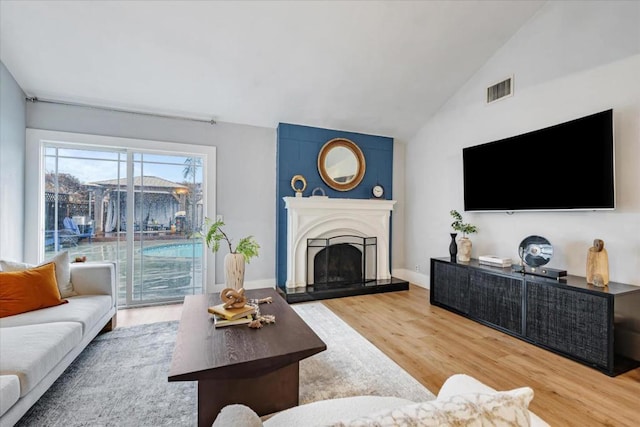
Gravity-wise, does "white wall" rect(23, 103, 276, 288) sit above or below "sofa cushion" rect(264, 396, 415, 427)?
above

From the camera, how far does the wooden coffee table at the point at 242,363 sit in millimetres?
1396

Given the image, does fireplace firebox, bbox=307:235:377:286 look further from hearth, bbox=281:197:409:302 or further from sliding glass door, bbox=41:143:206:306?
sliding glass door, bbox=41:143:206:306

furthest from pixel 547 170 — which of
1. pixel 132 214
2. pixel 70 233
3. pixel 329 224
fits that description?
pixel 70 233

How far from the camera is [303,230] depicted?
4.19 metres

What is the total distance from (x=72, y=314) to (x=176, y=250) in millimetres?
1804

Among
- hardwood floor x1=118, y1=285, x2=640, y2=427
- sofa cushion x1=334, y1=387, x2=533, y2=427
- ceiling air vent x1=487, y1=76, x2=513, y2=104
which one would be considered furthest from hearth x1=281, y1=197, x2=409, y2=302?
sofa cushion x1=334, y1=387, x2=533, y2=427

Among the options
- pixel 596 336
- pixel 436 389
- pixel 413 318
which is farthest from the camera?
pixel 413 318

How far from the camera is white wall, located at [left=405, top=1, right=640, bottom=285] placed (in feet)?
8.07

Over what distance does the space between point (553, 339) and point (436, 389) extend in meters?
1.34

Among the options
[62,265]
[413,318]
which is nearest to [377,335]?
[413,318]

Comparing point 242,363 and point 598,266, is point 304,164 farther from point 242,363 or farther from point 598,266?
point 598,266

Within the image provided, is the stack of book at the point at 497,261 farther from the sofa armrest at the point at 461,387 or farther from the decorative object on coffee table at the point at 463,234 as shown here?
the sofa armrest at the point at 461,387

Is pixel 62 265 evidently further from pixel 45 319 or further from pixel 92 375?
pixel 92 375

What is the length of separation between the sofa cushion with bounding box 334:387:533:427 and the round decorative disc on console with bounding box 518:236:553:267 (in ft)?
9.43
